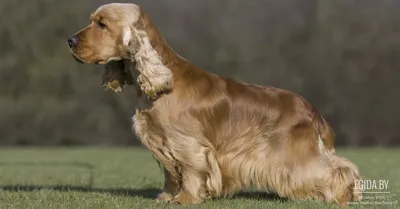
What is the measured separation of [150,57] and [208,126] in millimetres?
722

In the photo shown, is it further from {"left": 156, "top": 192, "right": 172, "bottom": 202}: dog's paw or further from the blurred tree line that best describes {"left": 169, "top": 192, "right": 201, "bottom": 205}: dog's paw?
the blurred tree line

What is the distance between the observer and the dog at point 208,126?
577 centimetres

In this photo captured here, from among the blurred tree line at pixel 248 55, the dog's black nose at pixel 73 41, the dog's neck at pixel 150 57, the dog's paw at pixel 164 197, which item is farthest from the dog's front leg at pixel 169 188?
the blurred tree line at pixel 248 55

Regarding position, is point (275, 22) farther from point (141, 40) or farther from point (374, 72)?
point (141, 40)

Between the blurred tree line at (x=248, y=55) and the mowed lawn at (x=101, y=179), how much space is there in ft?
2.69

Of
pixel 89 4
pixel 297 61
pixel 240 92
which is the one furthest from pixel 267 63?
pixel 240 92

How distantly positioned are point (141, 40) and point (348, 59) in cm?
1070

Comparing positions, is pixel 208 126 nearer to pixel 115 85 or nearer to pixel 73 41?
pixel 115 85

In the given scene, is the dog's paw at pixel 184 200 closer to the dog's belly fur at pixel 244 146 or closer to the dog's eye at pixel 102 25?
the dog's belly fur at pixel 244 146

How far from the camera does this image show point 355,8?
15938 millimetres

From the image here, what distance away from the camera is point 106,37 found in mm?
5770

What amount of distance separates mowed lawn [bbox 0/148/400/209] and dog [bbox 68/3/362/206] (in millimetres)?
193

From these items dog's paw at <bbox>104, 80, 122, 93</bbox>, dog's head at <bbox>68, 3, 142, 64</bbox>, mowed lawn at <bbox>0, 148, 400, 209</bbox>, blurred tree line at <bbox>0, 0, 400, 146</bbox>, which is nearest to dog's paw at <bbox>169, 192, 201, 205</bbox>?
mowed lawn at <bbox>0, 148, 400, 209</bbox>

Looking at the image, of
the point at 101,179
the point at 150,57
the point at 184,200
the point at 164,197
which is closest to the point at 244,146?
the point at 184,200
